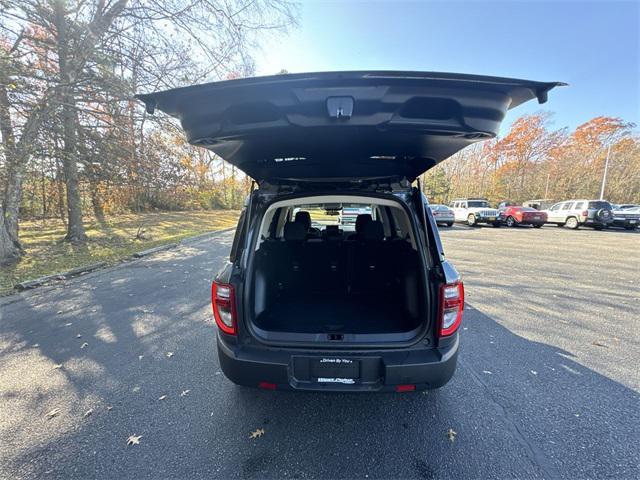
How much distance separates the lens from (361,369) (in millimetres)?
1681

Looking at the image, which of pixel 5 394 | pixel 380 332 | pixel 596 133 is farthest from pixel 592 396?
pixel 596 133

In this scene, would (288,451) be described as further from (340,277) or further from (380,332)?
(340,277)

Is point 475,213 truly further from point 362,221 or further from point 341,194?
point 341,194

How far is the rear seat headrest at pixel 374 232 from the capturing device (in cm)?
293

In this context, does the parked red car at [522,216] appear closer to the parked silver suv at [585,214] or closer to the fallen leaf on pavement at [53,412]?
the parked silver suv at [585,214]

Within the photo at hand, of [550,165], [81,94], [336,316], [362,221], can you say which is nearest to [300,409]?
[336,316]

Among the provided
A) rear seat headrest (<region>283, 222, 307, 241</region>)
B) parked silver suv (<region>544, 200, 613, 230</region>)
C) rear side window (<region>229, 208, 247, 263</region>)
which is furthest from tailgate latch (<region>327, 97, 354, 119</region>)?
parked silver suv (<region>544, 200, 613, 230</region>)

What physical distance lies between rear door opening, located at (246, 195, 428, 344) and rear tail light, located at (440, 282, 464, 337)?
0.38 feet

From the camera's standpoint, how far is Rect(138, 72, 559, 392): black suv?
1.29m

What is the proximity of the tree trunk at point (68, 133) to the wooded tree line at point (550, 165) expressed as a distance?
115 feet

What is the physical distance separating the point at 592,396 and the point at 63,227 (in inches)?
639

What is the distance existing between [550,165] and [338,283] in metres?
38.7

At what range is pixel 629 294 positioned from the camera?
4672 millimetres

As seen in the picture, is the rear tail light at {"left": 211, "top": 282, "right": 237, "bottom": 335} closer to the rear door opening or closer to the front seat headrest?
the rear door opening
